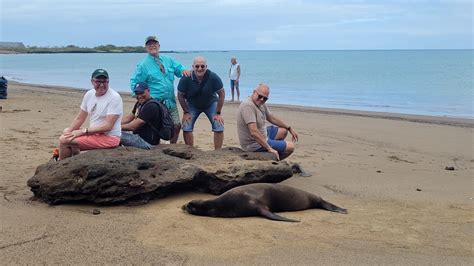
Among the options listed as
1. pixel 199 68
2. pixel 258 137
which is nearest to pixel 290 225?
pixel 258 137

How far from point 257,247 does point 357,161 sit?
4905mm

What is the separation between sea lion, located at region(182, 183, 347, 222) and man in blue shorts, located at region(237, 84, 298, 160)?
1298mm

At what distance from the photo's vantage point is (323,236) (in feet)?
17.6

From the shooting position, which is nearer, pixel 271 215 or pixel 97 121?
pixel 271 215

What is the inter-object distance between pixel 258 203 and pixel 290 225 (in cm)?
53

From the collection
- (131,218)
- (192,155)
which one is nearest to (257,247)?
(131,218)

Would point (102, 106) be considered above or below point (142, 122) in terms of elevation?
above

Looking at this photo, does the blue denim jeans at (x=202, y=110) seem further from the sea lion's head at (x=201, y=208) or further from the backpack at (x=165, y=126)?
the sea lion's head at (x=201, y=208)

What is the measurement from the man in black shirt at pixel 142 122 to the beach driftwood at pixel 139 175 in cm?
32

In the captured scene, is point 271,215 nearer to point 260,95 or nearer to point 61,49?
point 260,95

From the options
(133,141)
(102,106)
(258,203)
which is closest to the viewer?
(258,203)

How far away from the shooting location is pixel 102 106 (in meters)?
6.73

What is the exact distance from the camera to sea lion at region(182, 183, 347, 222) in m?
5.99

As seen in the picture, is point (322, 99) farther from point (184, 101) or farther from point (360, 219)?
point (360, 219)
